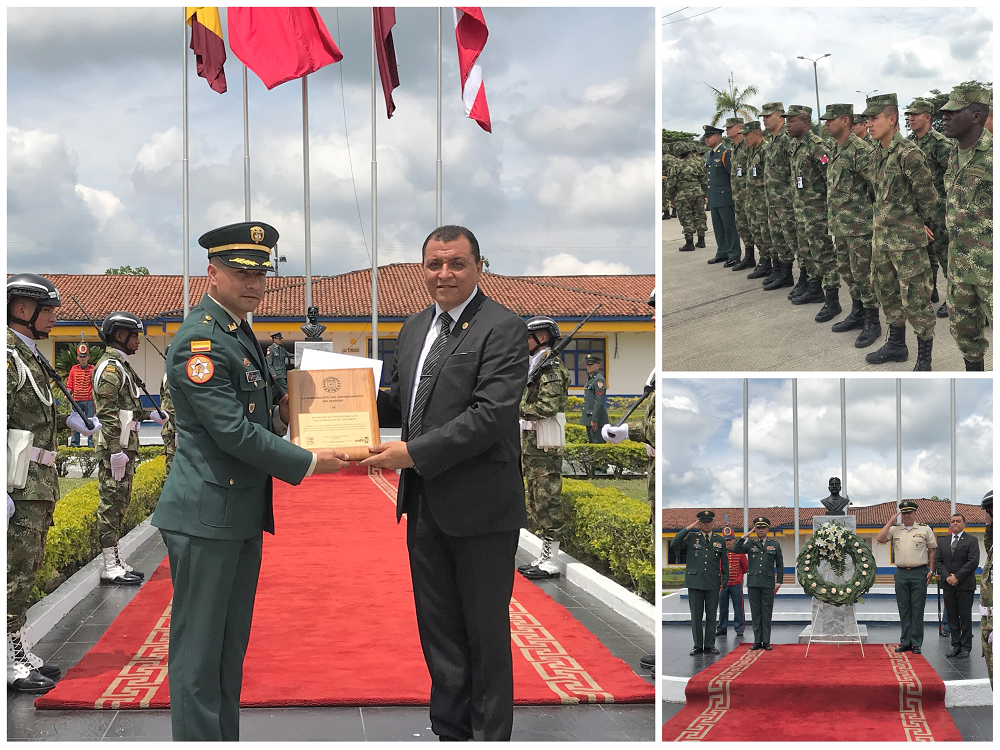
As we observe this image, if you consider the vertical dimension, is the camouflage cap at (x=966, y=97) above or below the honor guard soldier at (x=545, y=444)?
above

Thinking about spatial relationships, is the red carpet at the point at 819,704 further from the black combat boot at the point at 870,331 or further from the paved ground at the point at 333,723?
the black combat boot at the point at 870,331

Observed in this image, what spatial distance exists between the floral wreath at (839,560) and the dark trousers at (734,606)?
81cm

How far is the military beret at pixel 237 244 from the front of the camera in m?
3.41

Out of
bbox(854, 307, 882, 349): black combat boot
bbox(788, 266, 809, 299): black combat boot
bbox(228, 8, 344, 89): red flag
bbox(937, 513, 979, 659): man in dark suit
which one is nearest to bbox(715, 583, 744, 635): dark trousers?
bbox(937, 513, 979, 659): man in dark suit

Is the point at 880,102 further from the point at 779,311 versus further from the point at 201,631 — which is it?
the point at 201,631

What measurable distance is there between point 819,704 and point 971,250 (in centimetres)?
340

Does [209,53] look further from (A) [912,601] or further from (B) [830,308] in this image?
(A) [912,601]

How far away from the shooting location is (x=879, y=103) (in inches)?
191

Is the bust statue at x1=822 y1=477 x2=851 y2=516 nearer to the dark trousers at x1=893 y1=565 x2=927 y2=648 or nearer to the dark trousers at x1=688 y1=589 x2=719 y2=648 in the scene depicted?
the dark trousers at x1=893 y1=565 x2=927 y2=648

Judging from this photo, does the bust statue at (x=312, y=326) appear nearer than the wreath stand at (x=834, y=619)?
No

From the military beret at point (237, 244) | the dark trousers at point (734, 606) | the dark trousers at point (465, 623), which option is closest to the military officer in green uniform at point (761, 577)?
the dark trousers at point (734, 606)

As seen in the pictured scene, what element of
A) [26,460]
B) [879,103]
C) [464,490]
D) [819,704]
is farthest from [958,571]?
[26,460]

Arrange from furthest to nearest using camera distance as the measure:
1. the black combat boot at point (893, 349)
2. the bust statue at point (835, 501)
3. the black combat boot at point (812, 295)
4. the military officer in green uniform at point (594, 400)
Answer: the military officer in green uniform at point (594, 400), the bust statue at point (835, 501), the black combat boot at point (812, 295), the black combat boot at point (893, 349)

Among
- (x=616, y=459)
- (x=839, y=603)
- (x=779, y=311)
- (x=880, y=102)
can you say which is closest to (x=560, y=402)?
(x=779, y=311)
